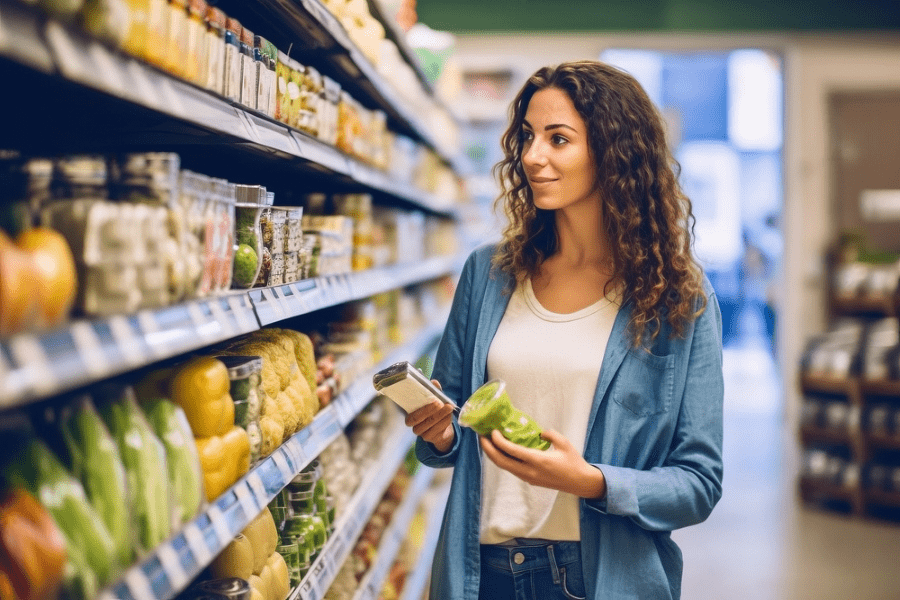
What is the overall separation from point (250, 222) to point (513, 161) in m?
0.73

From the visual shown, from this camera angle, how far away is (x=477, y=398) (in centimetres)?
152

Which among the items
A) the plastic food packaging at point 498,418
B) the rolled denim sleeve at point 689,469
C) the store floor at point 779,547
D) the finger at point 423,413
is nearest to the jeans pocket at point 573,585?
the rolled denim sleeve at point 689,469

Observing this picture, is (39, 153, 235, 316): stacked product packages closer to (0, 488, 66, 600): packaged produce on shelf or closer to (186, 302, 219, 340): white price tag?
(186, 302, 219, 340): white price tag

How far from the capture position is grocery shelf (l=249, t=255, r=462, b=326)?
62.0 inches

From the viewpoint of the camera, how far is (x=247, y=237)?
63.6 inches

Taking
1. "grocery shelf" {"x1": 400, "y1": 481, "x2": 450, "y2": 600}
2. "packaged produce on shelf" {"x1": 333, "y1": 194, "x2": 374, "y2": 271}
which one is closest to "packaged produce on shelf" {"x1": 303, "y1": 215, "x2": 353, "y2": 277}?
"packaged produce on shelf" {"x1": 333, "y1": 194, "x2": 374, "y2": 271}

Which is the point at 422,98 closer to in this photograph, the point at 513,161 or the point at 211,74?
the point at 513,161

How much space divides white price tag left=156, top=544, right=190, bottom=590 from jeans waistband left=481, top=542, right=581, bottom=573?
2.44ft

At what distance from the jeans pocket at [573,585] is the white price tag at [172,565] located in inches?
30.9

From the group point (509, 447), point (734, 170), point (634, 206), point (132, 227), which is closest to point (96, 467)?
point (132, 227)

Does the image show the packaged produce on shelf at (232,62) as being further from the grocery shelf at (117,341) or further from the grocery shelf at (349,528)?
the grocery shelf at (349,528)

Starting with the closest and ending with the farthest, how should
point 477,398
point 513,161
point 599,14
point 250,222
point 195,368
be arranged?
point 195,368, point 477,398, point 250,222, point 513,161, point 599,14

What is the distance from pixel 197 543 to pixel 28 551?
337 mm

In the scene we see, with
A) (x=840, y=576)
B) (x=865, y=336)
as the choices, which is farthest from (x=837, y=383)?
(x=840, y=576)
